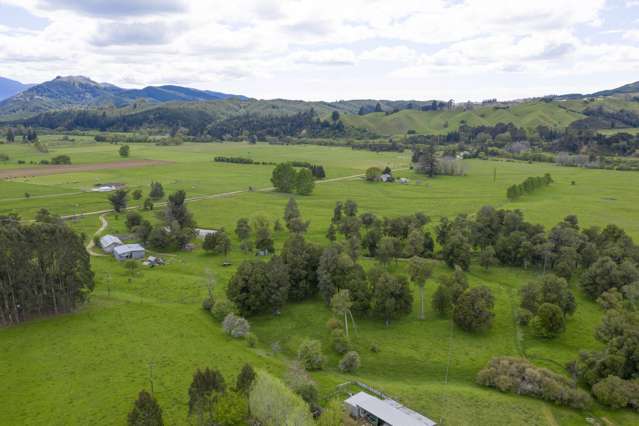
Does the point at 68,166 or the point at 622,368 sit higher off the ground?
the point at 68,166

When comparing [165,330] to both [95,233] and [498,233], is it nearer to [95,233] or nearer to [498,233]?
[95,233]

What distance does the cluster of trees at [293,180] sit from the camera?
13738cm

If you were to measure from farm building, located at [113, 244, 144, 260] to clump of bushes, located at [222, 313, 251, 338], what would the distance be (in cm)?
3232

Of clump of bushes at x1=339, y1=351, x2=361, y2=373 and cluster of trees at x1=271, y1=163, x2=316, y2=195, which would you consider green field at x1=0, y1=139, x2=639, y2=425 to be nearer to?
clump of bushes at x1=339, y1=351, x2=361, y2=373

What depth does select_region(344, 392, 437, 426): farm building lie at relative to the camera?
117 ft

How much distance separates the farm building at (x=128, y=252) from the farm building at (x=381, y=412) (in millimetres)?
52096

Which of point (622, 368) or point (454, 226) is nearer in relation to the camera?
point (622, 368)

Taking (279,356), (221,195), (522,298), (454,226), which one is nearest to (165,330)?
(279,356)

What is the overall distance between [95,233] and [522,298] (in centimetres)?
8175

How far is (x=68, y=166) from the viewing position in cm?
18750

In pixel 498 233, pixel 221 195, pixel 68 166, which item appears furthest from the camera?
pixel 68 166

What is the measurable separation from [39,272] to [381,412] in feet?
144

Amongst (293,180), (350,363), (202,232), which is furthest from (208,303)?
(293,180)

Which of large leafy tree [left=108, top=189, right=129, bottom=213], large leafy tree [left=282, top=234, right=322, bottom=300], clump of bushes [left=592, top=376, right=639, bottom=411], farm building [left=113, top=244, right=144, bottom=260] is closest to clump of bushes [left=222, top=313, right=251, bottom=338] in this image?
large leafy tree [left=282, top=234, right=322, bottom=300]
